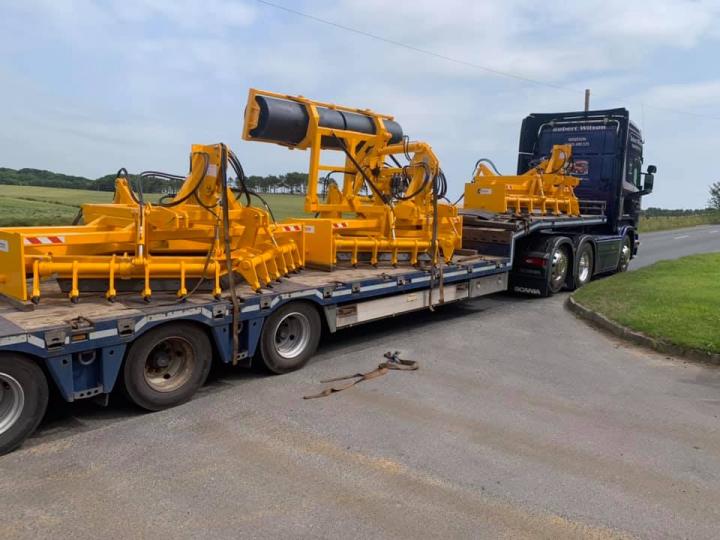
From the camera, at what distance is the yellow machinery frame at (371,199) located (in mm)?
7484

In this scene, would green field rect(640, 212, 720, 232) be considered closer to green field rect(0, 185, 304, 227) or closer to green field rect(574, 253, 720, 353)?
green field rect(574, 253, 720, 353)

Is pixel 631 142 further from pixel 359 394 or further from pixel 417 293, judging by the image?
pixel 359 394

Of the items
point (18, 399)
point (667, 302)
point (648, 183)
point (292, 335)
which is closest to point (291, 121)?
point (292, 335)

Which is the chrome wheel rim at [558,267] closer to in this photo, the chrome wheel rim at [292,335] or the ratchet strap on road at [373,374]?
the ratchet strap on road at [373,374]

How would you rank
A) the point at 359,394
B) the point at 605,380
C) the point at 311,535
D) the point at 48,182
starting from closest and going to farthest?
the point at 311,535 < the point at 359,394 < the point at 605,380 < the point at 48,182

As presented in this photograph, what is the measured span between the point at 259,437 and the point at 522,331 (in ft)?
15.5

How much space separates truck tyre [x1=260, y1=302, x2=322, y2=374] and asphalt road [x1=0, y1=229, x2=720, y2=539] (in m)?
0.19

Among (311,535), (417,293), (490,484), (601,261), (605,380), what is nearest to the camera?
(311,535)

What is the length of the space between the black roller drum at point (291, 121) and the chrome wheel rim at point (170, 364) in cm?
331

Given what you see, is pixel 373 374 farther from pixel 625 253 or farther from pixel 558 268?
pixel 625 253

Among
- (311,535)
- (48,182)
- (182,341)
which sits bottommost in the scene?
(311,535)

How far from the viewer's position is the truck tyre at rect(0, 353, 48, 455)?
3.97m

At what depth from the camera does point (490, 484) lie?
375cm

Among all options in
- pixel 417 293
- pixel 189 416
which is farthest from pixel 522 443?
pixel 417 293
